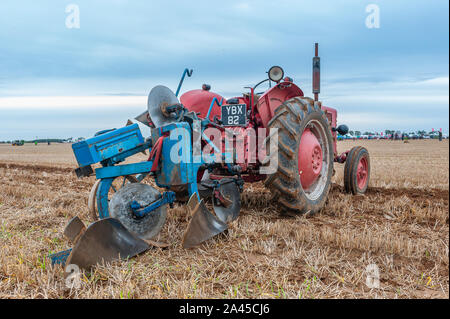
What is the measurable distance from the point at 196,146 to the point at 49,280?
73.3 inches

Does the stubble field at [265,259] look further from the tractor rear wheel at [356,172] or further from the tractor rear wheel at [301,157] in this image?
the tractor rear wheel at [356,172]

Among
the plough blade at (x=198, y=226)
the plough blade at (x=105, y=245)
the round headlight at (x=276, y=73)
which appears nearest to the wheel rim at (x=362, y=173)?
the round headlight at (x=276, y=73)

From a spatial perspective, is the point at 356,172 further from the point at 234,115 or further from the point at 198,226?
the point at 198,226

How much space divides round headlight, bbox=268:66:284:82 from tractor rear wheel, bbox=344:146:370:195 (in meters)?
2.01

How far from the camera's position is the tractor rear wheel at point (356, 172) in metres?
5.86

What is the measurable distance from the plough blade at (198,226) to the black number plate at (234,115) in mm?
1353

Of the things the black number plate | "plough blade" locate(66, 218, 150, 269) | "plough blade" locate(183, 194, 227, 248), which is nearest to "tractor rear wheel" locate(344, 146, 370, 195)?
the black number plate

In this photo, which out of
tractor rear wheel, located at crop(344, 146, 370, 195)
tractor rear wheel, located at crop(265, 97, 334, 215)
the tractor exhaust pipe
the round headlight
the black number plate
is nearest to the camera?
tractor rear wheel, located at crop(265, 97, 334, 215)

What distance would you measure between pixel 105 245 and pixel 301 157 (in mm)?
2499

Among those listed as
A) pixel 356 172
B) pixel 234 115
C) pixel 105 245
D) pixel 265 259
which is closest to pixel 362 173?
pixel 356 172

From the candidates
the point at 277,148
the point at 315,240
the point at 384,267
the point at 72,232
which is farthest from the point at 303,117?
the point at 72,232

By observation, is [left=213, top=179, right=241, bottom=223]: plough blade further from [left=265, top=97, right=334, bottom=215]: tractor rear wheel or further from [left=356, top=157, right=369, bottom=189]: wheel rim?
[left=356, top=157, right=369, bottom=189]: wheel rim

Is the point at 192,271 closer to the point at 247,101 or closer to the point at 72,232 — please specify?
the point at 72,232

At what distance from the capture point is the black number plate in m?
4.39
